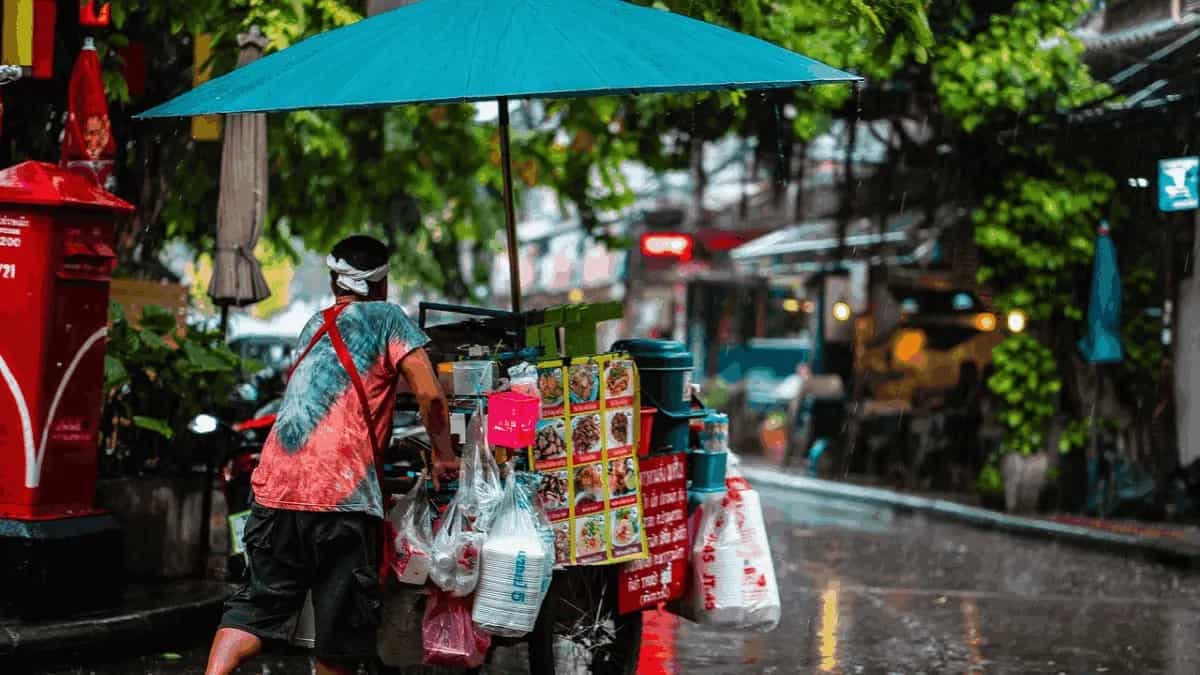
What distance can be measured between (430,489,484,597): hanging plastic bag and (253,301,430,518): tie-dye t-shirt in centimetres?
31

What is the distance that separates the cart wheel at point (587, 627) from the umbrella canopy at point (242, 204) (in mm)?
5239

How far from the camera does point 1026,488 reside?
1847 cm

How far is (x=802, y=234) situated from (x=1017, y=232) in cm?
904

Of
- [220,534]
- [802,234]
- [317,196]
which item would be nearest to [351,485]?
[220,534]

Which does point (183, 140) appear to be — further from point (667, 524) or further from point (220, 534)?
point (667, 524)

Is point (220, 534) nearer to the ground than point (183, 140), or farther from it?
nearer to the ground

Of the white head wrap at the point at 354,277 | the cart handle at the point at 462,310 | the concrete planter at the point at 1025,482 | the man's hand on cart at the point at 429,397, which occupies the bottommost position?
the concrete planter at the point at 1025,482

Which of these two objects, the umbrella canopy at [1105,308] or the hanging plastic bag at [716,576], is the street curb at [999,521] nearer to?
the umbrella canopy at [1105,308]

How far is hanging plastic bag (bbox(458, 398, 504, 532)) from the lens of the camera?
593cm

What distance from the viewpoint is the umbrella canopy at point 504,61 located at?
19.2 ft

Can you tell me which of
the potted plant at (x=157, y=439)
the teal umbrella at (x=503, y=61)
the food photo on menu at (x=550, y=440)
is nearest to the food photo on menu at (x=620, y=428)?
the food photo on menu at (x=550, y=440)

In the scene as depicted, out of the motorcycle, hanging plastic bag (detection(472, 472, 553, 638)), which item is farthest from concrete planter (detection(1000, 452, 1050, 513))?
hanging plastic bag (detection(472, 472, 553, 638))

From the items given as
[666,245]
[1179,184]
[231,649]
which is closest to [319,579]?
[231,649]

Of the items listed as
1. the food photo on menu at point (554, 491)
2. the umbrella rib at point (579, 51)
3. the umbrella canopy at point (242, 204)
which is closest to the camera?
the umbrella rib at point (579, 51)
